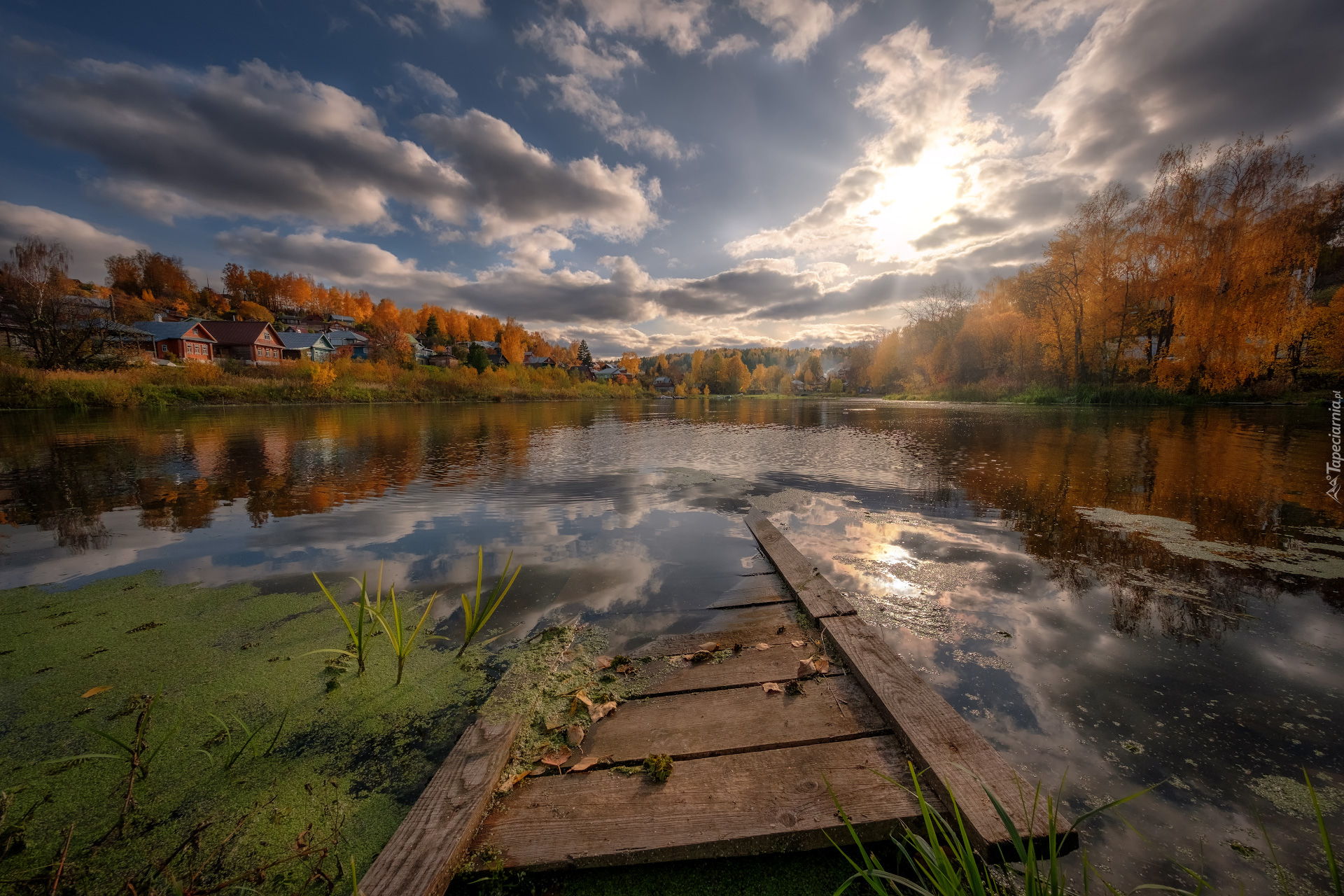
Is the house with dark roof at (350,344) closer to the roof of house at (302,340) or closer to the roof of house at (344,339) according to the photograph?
the roof of house at (344,339)

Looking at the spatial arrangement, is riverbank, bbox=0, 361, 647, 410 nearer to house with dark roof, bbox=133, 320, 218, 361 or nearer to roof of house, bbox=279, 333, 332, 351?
house with dark roof, bbox=133, 320, 218, 361

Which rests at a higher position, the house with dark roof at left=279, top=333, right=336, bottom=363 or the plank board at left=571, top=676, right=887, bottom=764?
the house with dark roof at left=279, top=333, right=336, bottom=363

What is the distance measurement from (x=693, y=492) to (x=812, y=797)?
276 inches

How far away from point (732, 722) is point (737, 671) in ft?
1.75

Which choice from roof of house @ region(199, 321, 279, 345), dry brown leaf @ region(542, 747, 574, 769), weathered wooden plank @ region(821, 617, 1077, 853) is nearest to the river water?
weathered wooden plank @ region(821, 617, 1077, 853)

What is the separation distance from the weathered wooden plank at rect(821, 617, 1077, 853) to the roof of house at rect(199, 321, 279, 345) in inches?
2961

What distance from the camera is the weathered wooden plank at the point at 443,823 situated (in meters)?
1.58

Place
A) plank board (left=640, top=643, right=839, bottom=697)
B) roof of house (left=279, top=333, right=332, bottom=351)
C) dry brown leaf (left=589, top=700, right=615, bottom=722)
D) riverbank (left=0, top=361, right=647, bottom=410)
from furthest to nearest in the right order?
roof of house (left=279, top=333, right=332, bottom=351)
riverbank (left=0, top=361, right=647, bottom=410)
plank board (left=640, top=643, right=839, bottom=697)
dry brown leaf (left=589, top=700, right=615, bottom=722)

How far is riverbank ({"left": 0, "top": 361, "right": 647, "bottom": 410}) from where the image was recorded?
2559cm

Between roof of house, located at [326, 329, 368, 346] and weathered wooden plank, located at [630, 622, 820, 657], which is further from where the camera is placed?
roof of house, located at [326, 329, 368, 346]

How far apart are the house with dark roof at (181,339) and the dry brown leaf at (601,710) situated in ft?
216

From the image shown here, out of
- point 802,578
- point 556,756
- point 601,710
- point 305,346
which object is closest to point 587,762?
point 556,756

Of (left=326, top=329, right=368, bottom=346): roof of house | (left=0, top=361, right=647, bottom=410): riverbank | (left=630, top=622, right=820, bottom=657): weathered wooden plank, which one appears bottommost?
(left=630, top=622, right=820, bottom=657): weathered wooden plank

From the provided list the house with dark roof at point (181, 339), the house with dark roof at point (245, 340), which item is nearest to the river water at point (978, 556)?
the house with dark roof at point (181, 339)
